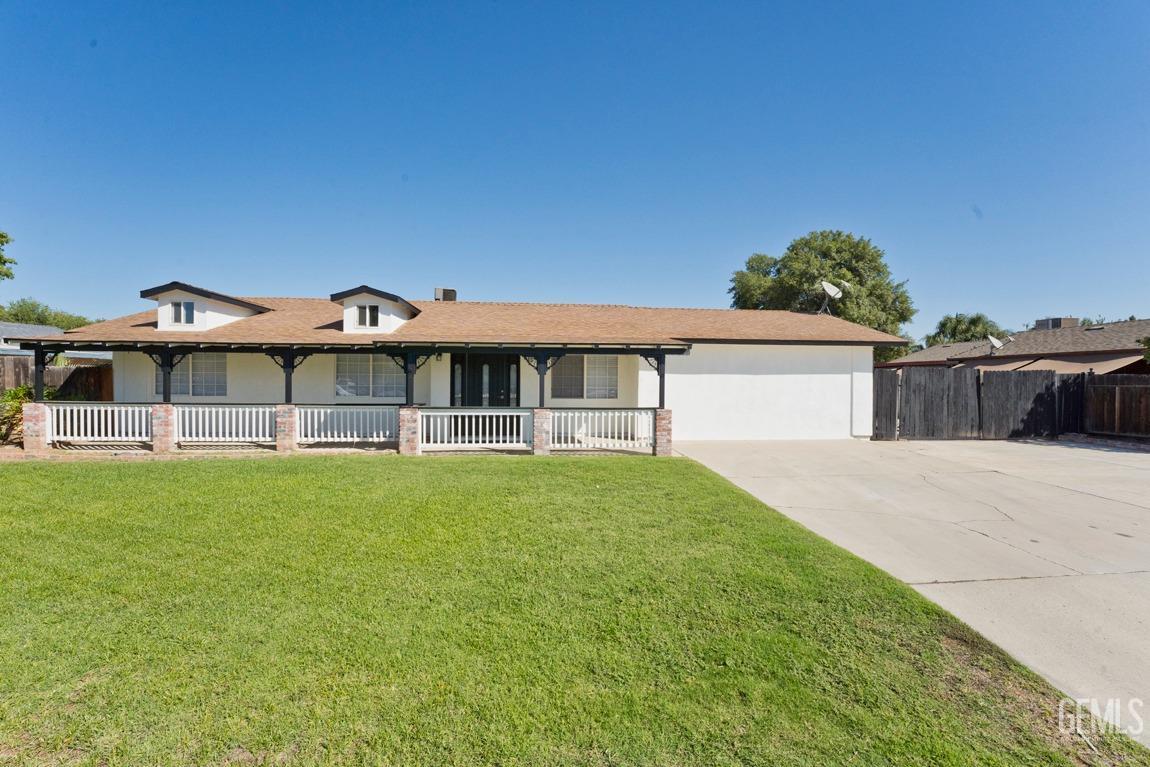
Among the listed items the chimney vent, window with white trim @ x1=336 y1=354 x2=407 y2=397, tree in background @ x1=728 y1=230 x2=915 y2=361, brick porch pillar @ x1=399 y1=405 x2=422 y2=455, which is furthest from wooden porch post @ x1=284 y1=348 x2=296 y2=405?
the chimney vent

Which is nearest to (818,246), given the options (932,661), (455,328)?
(455,328)

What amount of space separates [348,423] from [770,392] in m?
11.2

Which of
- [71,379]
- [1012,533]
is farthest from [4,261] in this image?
[1012,533]

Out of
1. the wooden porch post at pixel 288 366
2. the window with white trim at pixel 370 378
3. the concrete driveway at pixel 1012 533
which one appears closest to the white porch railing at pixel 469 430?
the window with white trim at pixel 370 378

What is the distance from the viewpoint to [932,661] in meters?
3.16

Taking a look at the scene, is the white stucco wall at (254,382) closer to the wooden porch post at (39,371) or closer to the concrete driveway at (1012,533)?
the wooden porch post at (39,371)

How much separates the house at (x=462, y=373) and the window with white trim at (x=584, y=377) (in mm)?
32

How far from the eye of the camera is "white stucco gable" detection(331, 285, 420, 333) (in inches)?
486

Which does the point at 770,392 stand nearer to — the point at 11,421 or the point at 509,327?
the point at 509,327

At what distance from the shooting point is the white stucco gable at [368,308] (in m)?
12.4

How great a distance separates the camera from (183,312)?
12.0 metres

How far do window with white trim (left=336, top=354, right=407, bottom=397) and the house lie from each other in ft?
0.12

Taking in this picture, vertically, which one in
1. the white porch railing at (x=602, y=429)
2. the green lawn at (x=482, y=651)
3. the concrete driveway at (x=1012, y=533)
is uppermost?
the white porch railing at (x=602, y=429)

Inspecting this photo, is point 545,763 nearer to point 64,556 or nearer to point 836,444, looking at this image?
point 64,556
